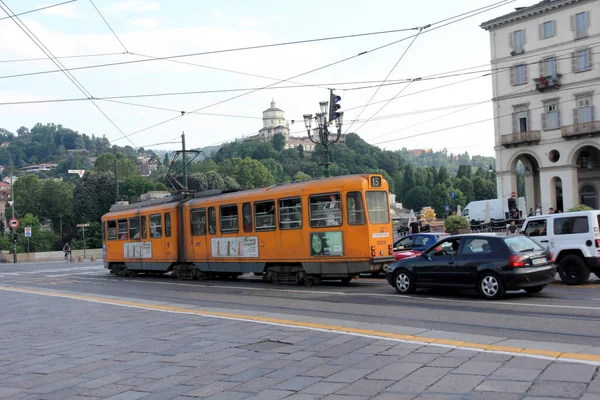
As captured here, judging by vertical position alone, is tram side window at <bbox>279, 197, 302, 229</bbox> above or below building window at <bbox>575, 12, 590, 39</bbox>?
below

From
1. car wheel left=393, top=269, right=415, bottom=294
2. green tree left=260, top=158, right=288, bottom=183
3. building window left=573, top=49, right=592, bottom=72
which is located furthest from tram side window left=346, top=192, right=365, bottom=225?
green tree left=260, top=158, right=288, bottom=183

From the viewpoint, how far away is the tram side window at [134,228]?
26.1m

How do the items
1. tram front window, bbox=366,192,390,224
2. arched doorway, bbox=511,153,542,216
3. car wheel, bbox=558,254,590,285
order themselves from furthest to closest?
arched doorway, bbox=511,153,542,216 → tram front window, bbox=366,192,390,224 → car wheel, bbox=558,254,590,285

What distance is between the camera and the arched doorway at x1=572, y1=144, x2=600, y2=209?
51.0 m

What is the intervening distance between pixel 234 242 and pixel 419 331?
11937 mm

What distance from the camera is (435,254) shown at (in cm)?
1390

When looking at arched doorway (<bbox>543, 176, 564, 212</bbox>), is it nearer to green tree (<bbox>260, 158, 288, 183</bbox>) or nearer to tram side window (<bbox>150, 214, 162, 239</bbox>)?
tram side window (<bbox>150, 214, 162, 239</bbox>)

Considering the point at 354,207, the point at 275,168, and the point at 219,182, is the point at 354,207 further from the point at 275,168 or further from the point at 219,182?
the point at 275,168

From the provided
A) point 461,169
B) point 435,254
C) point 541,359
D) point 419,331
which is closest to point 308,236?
point 435,254

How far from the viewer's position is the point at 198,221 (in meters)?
22.2

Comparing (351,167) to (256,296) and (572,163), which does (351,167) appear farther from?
(256,296)

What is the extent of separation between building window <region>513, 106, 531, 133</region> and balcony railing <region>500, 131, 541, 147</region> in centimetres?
70

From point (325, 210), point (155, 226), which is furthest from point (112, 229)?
point (325, 210)

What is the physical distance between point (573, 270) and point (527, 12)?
40.4m
